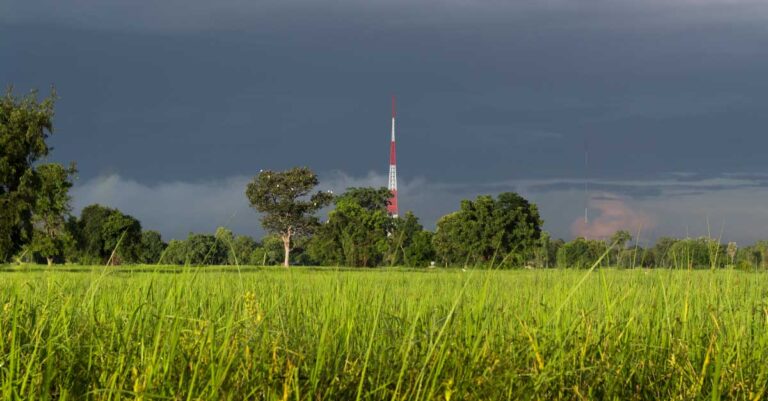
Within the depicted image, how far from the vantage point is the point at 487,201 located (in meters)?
65.6

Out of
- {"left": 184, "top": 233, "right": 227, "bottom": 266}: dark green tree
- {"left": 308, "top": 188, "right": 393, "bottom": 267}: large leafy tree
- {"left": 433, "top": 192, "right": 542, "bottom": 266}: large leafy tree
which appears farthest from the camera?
{"left": 308, "top": 188, "right": 393, "bottom": 267}: large leafy tree

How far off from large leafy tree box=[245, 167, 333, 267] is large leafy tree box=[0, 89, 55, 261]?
3539cm

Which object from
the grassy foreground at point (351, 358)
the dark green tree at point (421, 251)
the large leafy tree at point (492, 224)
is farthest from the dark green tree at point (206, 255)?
the dark green tree at point (421, 251)

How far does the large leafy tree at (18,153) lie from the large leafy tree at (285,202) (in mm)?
35388

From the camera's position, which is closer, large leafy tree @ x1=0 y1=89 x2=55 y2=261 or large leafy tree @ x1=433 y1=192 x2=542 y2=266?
large leafy tree @ x1=0 y1=89 x2=55 y2=261

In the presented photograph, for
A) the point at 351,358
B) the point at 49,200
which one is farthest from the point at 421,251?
the point at 351,358

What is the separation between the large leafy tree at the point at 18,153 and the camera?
34.4 meters

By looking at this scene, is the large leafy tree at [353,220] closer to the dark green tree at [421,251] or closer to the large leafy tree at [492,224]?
the dark green tree at [421,251]

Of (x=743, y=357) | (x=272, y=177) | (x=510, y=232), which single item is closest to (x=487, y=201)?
(x=510, y=232)

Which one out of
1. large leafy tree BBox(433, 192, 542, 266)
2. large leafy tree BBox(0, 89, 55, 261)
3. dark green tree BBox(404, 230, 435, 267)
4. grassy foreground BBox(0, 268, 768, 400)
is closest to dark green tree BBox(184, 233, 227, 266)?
grassy foreground BBox(0, 268, 768, 400)

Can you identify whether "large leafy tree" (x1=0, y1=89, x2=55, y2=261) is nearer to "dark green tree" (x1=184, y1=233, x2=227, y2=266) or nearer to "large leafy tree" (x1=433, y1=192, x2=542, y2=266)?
"dark green tree" (x1=184, y1=233, x2=227, y2=266)

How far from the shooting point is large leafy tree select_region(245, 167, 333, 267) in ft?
233

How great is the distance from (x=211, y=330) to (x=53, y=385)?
44.6 inches

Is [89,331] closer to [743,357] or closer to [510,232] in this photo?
[743,357]
